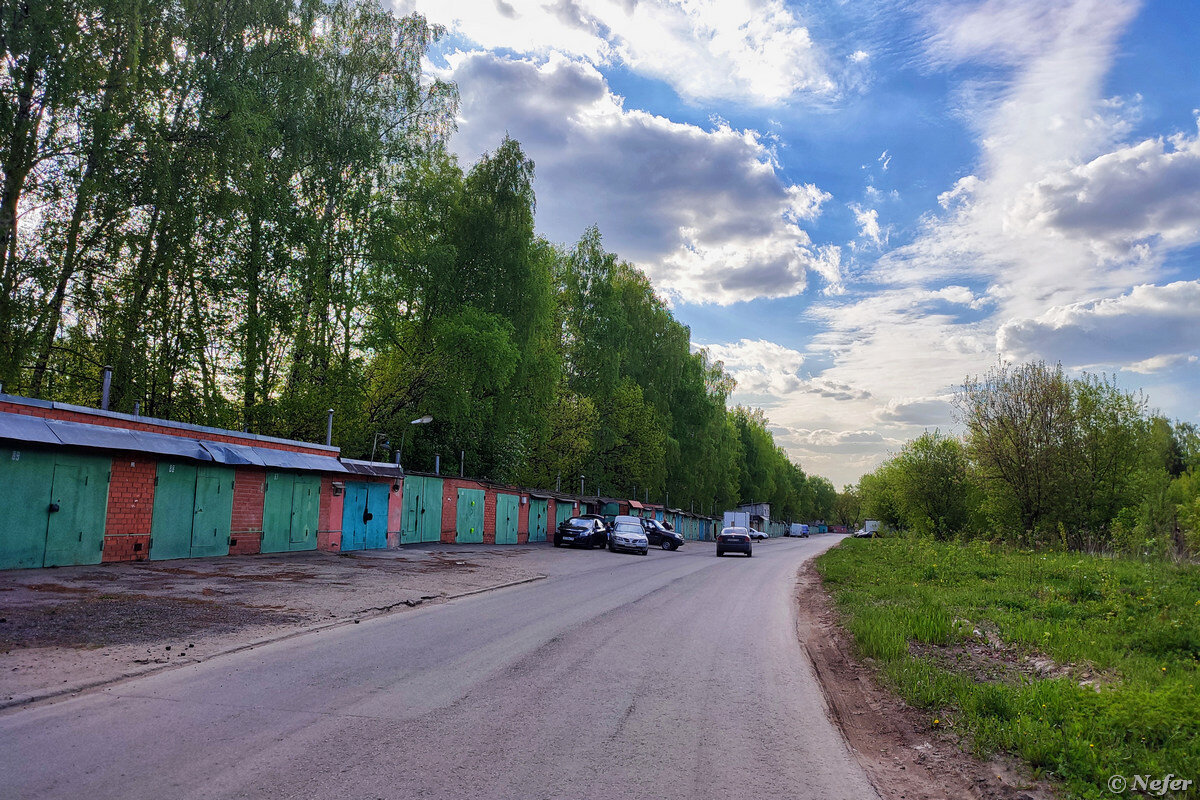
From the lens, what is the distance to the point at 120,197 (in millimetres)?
17984

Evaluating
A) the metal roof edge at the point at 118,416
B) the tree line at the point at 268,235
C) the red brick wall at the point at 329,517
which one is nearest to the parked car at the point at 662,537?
the tree line at the point at 268,235

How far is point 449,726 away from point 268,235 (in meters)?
22.8

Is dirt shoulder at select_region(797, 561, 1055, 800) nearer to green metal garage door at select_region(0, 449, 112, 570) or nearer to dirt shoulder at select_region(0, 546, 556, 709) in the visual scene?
dirt shoulder at select_region(0, 546, 556, 709)

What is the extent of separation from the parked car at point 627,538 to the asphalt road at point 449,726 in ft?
79.3

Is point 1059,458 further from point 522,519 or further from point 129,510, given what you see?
point 129,510

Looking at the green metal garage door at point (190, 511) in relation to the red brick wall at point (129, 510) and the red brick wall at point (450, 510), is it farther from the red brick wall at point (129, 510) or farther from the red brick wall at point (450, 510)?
the red brick wall at point (450, 510)

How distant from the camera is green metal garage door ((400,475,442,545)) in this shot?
26.7 metres

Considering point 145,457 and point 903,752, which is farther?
point 145,457

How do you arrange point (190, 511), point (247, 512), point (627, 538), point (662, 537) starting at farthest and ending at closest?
point (662, 537)
point (627, 538)
point (247, 512)
point (190, 511)

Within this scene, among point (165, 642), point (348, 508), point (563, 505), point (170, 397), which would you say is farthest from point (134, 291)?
point (563, 505)

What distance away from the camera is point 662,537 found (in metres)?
44.2

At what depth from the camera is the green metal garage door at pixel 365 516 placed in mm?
23375

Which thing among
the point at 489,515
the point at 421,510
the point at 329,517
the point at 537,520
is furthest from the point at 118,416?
the point at 537,520

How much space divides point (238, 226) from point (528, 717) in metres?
22.3
